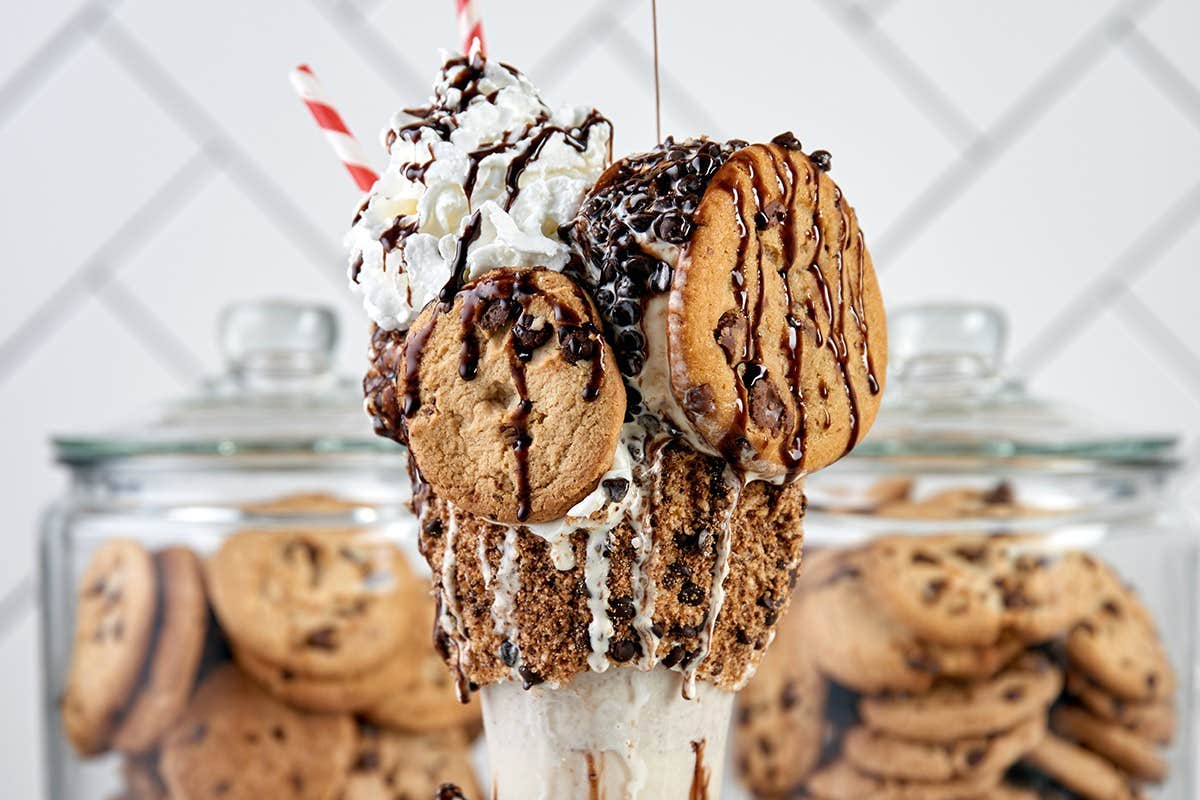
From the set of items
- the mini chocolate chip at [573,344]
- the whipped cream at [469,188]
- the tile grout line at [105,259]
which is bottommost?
the mini chocolate chip at [573,344]

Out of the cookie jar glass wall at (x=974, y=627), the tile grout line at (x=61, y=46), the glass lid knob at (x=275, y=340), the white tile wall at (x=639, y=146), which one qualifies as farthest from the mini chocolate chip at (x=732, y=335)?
the tile grout line at (x=61, y=46)

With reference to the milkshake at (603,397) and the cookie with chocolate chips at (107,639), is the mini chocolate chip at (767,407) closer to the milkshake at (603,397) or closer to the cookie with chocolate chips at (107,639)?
the milkshake at (603,397)

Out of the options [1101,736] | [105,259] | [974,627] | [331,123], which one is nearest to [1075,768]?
[1101,736]

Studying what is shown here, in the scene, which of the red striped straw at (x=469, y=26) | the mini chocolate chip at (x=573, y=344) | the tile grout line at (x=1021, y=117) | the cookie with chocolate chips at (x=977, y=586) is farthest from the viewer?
the tile grout line at (x=1021, y=117)

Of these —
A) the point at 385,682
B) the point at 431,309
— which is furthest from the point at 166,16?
the point at 431,309

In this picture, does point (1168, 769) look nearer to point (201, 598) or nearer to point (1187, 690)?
point (1187, 690)
